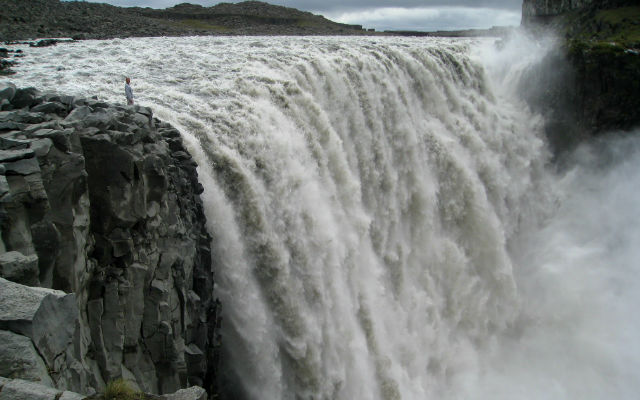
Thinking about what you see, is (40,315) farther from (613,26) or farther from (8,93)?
(613,26)

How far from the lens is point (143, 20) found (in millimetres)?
52719

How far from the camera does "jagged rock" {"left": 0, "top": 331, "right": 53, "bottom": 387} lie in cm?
604

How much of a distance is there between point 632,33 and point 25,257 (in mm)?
43384

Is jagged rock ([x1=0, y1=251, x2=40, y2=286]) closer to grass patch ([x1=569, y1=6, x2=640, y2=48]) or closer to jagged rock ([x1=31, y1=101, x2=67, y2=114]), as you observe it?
jagged rock ([x1=31, y1=101, x2=67, y2=114])

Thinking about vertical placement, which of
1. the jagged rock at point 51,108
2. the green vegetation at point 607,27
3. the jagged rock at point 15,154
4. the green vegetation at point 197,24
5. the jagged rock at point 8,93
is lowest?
the green vegetation at point 197,24

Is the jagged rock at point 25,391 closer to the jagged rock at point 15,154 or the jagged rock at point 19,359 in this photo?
the jagged rock at point 19,359

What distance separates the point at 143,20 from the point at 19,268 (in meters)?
50.1

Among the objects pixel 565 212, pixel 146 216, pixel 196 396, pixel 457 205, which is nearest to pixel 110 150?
pixel 146 216

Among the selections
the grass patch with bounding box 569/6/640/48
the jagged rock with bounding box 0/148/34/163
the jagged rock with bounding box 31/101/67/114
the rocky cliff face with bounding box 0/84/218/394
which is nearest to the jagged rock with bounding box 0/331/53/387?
the rocky cliff face with bounding box 0/84/218/394

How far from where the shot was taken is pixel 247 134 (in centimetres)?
1617

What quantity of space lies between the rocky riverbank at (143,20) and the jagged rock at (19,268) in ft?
93.6

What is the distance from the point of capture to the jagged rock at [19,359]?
604cm

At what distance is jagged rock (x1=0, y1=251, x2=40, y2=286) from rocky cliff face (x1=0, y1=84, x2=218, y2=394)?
2cm

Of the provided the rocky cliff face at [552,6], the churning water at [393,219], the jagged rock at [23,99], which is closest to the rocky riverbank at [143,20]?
the churning water at [393,219]
